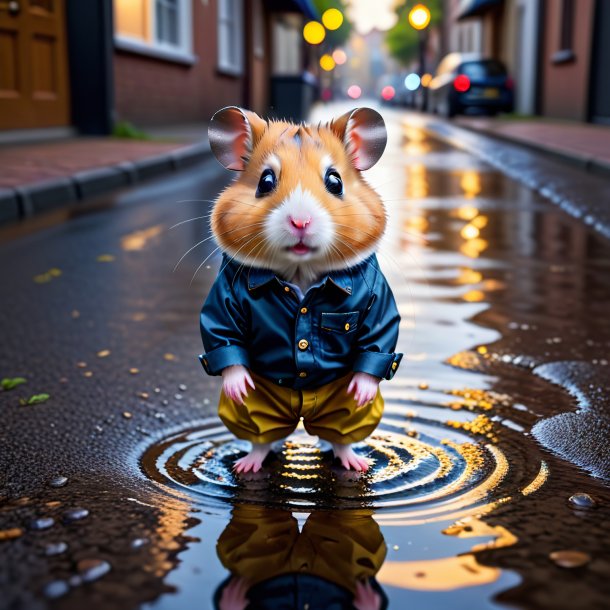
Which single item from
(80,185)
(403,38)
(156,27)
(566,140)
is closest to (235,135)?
(80,185)

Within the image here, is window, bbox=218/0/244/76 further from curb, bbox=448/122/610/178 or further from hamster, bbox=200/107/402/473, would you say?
hamster, bbox=200/107/402/473

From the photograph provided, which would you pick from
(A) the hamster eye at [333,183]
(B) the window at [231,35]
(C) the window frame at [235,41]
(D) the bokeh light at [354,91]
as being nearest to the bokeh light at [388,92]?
(D) the bokeh light at [354,91]

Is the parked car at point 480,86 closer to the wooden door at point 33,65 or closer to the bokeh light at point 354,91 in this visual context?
the bokeh light at point 354,91

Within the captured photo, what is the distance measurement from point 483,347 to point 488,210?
14.5ft

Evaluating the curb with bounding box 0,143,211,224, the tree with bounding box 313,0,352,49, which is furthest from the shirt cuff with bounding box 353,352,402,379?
the tree with bounding box 313,0,352,49

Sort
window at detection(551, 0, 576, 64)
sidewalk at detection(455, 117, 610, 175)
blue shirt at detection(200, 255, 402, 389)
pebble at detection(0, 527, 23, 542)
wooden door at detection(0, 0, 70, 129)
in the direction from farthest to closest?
window at detection(551, 0, 576, 64)
wooden door at detection(0, 0, 70, 129)
sidewalk at detection(455, 117, 610, 175)
blue shirt at detection(200, 255, 402, 389)
pebble at detection(0, 527, 23, 542)

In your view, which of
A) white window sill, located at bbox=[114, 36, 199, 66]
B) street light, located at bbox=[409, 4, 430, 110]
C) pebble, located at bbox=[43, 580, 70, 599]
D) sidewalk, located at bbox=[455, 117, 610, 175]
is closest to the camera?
pebble, located at bbox=[43, 580, 70, 599]

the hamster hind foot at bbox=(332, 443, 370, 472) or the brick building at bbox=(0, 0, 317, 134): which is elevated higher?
the brick building at bbox=(0, 0, 317, 134)

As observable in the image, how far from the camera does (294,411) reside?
7.25 ft

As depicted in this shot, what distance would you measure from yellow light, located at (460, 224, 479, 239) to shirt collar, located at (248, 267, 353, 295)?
172 inches

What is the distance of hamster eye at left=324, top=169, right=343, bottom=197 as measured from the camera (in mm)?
1953

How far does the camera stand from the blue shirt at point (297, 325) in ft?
6.76

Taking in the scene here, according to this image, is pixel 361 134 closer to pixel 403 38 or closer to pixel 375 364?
pixel 375 364

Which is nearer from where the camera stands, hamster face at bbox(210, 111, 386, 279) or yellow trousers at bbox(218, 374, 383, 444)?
hamster face at bbox(210, 111, 386, 279)
